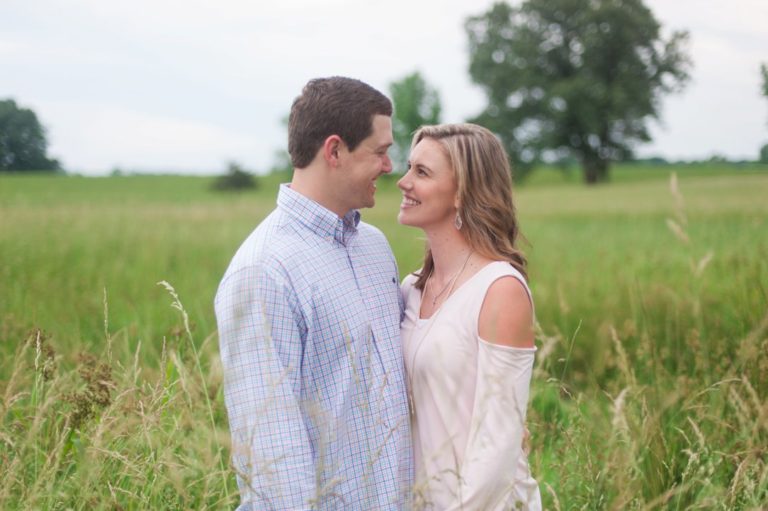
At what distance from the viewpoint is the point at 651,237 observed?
11.8m

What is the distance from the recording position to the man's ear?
2.77 meters

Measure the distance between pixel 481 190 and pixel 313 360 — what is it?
0.99 m

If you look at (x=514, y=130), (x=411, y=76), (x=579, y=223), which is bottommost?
(x=579, y=223)

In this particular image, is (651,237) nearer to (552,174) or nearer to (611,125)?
(611,125)

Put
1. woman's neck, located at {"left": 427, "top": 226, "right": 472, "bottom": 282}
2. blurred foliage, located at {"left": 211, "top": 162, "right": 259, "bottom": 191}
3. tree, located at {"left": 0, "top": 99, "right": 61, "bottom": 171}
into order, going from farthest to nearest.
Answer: blurred foliage, located at {"left": 211, "top": 162, "right": 259, "bottom": 191} < tree, located at {"left": 0, "top": 99, "right": 61, "bottom": 171} < woman's neck, located at {"left": 427, "top": 226, "right": 472, "bottom": 282}

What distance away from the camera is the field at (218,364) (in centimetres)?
245

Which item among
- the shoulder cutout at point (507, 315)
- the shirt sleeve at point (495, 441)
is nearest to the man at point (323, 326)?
the shirt sleeve at point (495, 441)

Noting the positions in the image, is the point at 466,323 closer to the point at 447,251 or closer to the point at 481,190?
the point at 447,251

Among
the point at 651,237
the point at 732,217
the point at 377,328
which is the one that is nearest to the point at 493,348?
the point at 377,328

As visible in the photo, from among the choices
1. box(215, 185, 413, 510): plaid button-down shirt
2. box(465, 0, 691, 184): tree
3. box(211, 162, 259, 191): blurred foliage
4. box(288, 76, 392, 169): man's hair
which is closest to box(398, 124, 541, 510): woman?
box(215, 185, 413, 510): plaid button-down shirt

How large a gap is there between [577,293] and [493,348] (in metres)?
4.72

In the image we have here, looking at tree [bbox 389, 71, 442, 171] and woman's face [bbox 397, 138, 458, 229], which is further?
tree [bbox 389, 71, 442, 171]

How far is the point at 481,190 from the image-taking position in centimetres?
294

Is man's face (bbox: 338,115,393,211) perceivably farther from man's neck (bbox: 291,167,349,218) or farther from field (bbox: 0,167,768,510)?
field (bbox: 0,167,768,510)
